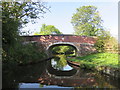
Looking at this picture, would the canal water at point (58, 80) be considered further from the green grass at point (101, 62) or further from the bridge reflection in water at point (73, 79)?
the green grass at point (101, 62)

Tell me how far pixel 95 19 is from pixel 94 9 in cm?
264

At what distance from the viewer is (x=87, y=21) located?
28.2 metres

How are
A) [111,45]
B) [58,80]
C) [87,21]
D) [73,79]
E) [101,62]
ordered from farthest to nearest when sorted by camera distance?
[87,21] → [111,45] → [101,62] → [73,79] → [58,80]

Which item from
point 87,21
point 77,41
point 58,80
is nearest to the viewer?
point 58,80

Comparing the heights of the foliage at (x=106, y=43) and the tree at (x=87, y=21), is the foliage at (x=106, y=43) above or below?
below

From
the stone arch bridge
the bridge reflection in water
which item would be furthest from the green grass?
the stone arch bridge

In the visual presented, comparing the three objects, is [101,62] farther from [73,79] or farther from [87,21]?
[87,21]

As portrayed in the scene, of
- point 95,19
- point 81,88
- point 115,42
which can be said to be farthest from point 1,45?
point 95,19

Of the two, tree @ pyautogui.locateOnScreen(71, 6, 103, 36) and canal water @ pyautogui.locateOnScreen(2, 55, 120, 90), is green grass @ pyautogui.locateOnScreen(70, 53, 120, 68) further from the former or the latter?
tree @ pyautogui.locateOnScreen(71, 6, 103, 36)

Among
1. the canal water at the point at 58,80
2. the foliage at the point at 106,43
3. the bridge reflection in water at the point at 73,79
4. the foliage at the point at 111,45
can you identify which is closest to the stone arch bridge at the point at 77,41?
the foliage at the point at 106,43

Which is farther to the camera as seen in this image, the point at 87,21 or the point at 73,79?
the point at 87,21

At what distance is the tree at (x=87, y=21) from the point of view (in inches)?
1070

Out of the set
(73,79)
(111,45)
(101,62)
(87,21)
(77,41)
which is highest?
(87,21)

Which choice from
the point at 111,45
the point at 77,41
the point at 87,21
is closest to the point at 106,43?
the point at 111,45
